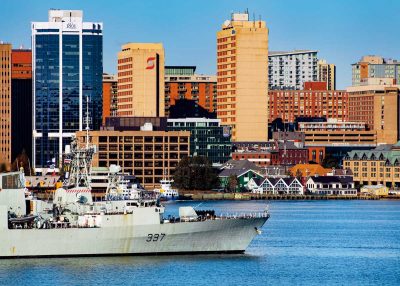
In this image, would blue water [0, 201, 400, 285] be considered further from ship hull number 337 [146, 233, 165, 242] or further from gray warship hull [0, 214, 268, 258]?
ship hull number 337 [146, 233, 165, 242]

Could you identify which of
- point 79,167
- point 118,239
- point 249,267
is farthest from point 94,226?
point 249,267

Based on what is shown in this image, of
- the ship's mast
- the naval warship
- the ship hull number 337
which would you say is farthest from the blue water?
the ship's mast

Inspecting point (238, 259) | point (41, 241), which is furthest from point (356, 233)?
point (41, 241)

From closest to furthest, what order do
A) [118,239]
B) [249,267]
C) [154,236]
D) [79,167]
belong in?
[249,267]
[118,239]
[154,236]
[79,167]

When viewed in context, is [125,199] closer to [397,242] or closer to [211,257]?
[211,257]

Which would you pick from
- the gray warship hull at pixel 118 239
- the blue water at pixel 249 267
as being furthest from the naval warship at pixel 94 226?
the blue water at pixel 249 267

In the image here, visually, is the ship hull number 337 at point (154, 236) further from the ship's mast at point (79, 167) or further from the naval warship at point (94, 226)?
the ship's mast at point (79, 167)

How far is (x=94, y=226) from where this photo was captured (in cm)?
8356

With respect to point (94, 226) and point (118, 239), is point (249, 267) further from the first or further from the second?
point (94, 226)

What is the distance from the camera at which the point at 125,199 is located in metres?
88.5

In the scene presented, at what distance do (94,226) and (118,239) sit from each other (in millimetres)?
1703

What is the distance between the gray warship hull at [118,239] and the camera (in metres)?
82.9

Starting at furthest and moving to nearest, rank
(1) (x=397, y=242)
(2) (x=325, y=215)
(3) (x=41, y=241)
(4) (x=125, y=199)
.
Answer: (2) (x=325, y=215)
(1) (x=397, y=242)
(4) (x=125, y=199)
(3) (x=41, y=241)

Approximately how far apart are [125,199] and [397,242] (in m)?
26.0
